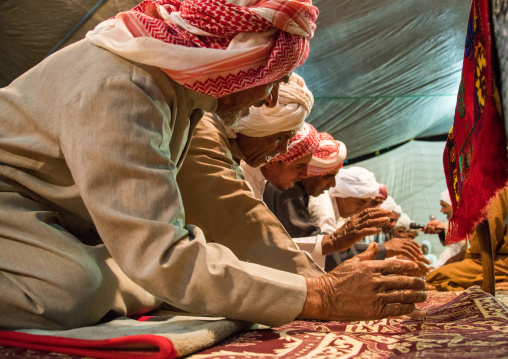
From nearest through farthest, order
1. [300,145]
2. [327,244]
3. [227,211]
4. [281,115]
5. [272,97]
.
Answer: [272,97], [227,211], [281,115], [327,244], [300,145]

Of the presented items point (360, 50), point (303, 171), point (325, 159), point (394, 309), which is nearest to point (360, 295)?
point (394, 309)

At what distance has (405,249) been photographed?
3559 millimetres

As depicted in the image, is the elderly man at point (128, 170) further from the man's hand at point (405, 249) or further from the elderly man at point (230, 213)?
the man's hand at point (405, 249)

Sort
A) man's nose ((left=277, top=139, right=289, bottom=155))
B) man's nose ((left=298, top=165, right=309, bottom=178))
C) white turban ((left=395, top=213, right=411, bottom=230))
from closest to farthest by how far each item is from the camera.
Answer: man's nose ((left=277, top=139, right=289, bottom=155)) → man's nose ((left=298, top=165, right=309, bottom=178)) → white turban ((left=395, top=213, right=411, bottom=230))

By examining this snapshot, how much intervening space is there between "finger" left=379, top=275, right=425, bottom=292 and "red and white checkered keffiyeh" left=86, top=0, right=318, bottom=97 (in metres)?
0.77

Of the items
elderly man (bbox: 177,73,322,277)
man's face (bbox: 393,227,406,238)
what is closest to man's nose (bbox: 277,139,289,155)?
elderly man (bbox: 177,73,322,277)

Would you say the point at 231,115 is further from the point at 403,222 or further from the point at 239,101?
the point at 403,222

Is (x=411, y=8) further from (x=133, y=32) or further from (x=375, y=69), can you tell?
(x=133, y=32)

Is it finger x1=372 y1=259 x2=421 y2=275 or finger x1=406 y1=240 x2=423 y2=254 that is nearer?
finger x1=372 y1=259 x2=421 y2=275

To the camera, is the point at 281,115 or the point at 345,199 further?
the point at 345,199

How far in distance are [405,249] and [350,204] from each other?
228cm

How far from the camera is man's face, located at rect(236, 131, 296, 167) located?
9.63 feet

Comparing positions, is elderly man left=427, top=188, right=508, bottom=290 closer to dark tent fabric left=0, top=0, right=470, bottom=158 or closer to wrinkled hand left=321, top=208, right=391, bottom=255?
wrinkled hand left=321, top=208, right=391, bottom=255

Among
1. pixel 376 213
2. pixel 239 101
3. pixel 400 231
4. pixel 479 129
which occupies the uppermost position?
pixel 479 129
